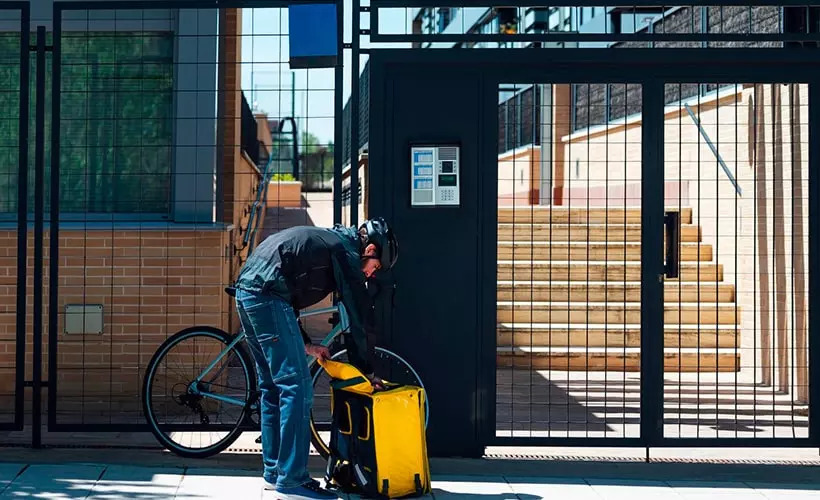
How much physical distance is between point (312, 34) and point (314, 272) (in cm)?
176

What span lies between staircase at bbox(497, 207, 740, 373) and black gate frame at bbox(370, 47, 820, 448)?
9.75ft

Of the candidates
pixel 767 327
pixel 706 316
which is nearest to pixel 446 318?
pixel 767 327

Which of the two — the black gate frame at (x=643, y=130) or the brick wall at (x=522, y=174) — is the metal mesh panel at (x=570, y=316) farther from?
the brick wall at (x=522, y=174)

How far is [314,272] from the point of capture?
5.70 meters

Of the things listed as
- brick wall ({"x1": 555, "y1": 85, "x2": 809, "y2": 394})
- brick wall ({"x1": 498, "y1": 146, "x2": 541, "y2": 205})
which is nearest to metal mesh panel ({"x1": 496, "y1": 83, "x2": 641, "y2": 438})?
brick wall ({"x1": 555, "y1": 85, "x2": 809, "y2": 394})

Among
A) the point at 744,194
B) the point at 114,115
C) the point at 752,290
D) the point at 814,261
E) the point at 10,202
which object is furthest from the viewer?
the point at 744,194

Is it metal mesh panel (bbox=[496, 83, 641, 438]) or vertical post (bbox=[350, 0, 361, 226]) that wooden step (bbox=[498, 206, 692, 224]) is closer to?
metal mesh panel (bbox=[496, 83, 641, 438])

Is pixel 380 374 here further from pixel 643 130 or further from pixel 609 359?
pixel 609 359

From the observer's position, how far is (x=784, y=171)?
30.1 ft

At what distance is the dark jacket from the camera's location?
5.62m

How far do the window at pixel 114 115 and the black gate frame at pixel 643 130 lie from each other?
7.34ft

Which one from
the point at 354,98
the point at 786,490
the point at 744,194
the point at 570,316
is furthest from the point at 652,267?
the point at 570,316

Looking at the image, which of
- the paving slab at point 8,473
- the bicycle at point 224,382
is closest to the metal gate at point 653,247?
the bicycle at point 224,382

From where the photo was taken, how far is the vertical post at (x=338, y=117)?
675cm
